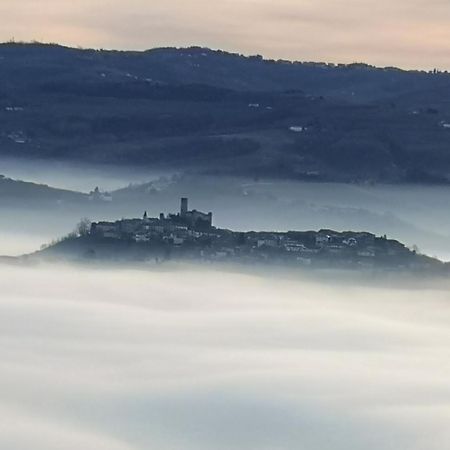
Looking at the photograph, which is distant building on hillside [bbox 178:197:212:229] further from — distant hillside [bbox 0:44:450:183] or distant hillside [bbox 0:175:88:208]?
distant hillside [bbox 0:44:450:183]

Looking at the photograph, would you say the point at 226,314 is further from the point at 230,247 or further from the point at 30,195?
the point at 30,195

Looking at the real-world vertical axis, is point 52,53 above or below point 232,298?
above

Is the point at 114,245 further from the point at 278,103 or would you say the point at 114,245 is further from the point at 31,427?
the point at 278,103

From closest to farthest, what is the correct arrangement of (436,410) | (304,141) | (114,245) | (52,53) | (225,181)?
(436,410) → (114,245) → (225,181) → (304,141) → (52,53)

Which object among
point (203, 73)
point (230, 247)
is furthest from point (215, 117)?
point (230, 247)

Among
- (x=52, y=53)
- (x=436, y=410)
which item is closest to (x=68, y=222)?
(x=436, y=410)

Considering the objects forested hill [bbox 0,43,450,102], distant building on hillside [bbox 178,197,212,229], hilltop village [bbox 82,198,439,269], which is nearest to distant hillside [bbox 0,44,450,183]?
forested hill [bbox 0,43,450,102]
